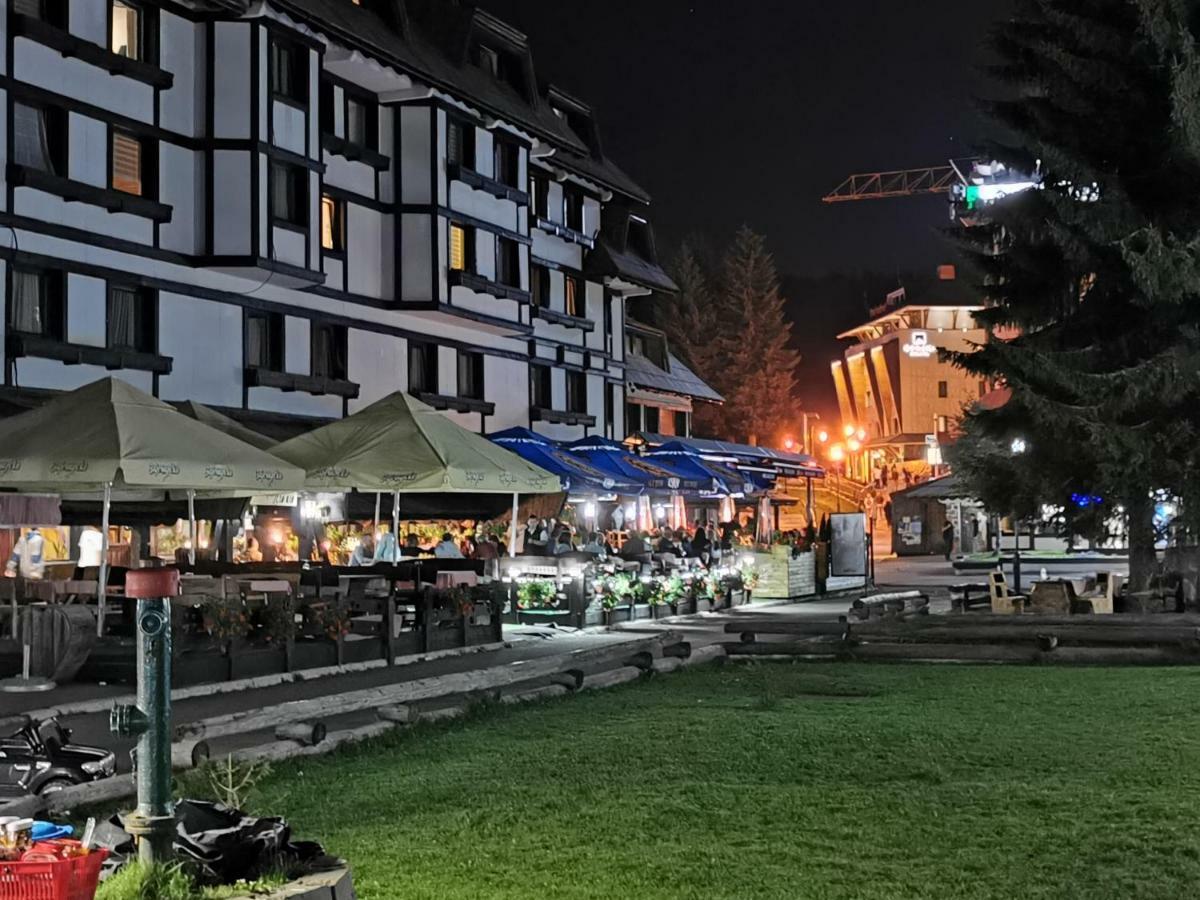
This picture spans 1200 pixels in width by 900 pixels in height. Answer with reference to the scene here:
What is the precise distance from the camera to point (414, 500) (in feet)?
95.2

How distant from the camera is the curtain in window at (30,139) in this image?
23281mm

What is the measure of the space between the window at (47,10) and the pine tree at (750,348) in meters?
75.5

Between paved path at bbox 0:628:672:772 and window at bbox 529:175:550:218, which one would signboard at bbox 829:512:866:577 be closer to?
window at bbox 529:175:550:218

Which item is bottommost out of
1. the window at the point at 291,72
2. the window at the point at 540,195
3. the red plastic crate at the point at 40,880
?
the red plastic crate at the point at 40,880

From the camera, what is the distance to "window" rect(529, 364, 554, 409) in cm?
4191

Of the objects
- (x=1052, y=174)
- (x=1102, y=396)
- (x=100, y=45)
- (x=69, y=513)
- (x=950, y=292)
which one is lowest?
(x=69, y=513)

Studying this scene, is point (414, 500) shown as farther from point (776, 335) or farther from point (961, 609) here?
point (776, 335)

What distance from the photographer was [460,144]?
3538 cm

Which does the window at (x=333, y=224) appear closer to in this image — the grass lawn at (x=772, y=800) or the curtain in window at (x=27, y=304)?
the curtain in window at (x=27, y=304)

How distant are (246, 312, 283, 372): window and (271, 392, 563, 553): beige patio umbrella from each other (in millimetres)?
8644

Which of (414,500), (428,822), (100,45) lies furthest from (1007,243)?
(428,822)

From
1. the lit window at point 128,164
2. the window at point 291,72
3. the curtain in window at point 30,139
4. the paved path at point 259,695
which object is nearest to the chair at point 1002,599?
the paved path at point 259,695

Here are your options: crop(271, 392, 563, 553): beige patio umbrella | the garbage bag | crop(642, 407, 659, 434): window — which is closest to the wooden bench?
crop(271, 392, 563, 553): beige patio umbrella

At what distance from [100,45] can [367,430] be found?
30.8 ft
